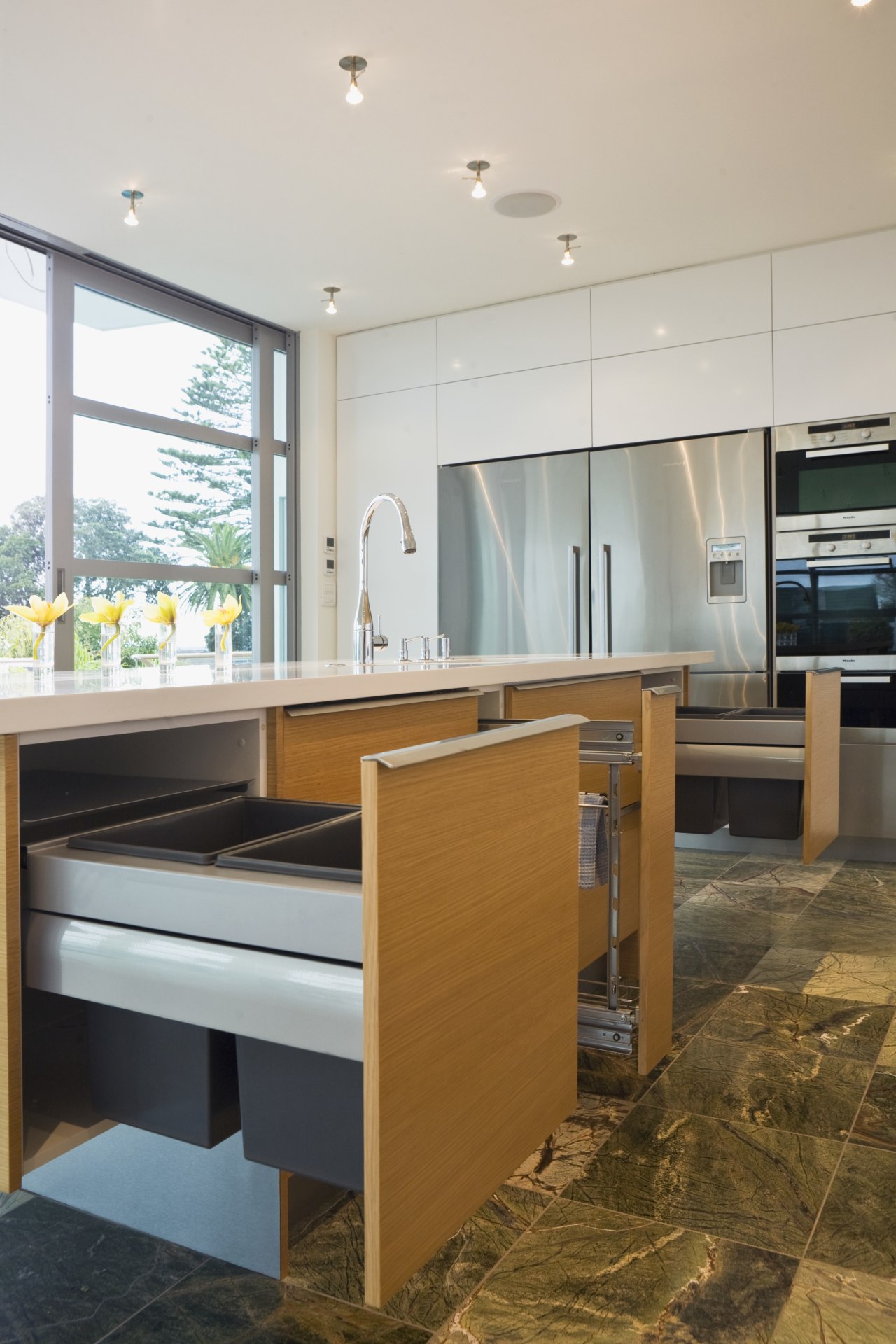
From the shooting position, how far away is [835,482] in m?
4.35

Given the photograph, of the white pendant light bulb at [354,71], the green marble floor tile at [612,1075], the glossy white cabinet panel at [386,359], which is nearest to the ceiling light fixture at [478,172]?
the white pendant light bulb at [354,71]

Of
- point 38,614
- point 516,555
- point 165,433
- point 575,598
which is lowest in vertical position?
point 38,614

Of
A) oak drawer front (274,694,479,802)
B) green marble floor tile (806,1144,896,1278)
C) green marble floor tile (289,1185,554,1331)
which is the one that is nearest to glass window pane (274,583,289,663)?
oak drawer front (274,694,479,802)

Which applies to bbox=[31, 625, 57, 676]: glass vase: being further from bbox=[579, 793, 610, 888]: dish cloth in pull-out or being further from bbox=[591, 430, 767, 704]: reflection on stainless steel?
bbox=[591, 430, 767, 704]: reflection on stainless steel

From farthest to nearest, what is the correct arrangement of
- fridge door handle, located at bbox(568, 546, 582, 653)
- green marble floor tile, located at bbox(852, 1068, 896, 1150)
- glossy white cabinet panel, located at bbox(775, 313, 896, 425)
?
fridge door handle, located at bbox(568, 546, 582, 653) → glossy white cabinet panel, located at bbox(775, 313, 896, 425) → green marble floor tile, located at bbox(852, 1068, 896, 1150)

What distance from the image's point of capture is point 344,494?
18.7 feet

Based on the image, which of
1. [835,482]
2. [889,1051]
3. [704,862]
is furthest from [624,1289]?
[835,482]

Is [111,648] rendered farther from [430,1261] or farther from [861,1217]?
[861,1217]

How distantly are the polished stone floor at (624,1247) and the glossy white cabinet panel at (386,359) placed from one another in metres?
3.99

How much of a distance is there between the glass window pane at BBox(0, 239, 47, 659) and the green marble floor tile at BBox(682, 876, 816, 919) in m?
2.93

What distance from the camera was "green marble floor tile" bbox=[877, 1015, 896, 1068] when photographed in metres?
2.16

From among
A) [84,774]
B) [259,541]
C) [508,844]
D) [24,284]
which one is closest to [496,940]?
[508,844]

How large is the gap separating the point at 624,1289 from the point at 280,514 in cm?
476

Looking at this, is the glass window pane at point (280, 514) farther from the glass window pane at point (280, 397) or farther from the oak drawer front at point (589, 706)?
the oak drawer front at point (589, 706)
